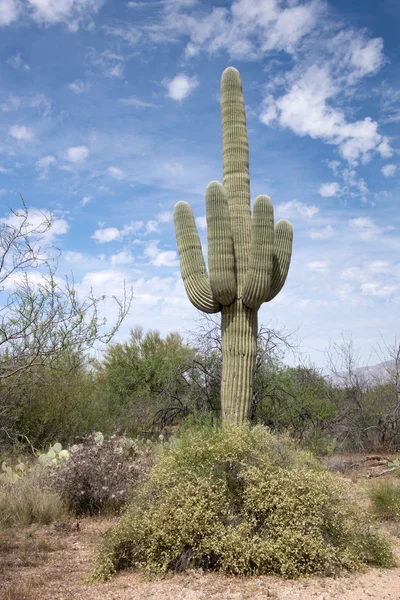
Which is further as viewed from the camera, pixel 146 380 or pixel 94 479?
pixel 146 380

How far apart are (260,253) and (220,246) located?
733mm

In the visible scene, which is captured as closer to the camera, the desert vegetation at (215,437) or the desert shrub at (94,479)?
the desert vegetation at (215,437)

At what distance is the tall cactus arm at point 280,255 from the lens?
10.1m

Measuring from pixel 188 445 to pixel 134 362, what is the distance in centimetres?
1541

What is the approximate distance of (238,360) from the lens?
9.84m

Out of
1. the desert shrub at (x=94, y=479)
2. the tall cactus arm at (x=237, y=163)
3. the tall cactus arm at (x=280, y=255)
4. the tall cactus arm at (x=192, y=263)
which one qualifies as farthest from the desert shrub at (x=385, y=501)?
the tall cactus arm at (x=192, y=263)

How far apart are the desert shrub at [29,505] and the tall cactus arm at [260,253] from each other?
4.35 m

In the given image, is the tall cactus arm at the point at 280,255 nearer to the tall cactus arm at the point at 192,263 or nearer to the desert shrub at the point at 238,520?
the tall cactus arm at the point at 192,263

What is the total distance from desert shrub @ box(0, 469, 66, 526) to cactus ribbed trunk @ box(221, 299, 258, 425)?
3.15 metres

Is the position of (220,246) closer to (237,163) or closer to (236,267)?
(236,267)

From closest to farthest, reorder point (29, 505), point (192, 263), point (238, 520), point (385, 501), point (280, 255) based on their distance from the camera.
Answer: point (238, 520) → point (29, 505) → point (385, 501) → point (280, 255) → point (192, 263)

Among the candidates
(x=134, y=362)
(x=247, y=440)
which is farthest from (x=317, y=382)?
(x=247, y=440)

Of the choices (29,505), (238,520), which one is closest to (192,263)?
(29,505)

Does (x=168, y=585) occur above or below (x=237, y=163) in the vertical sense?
below
